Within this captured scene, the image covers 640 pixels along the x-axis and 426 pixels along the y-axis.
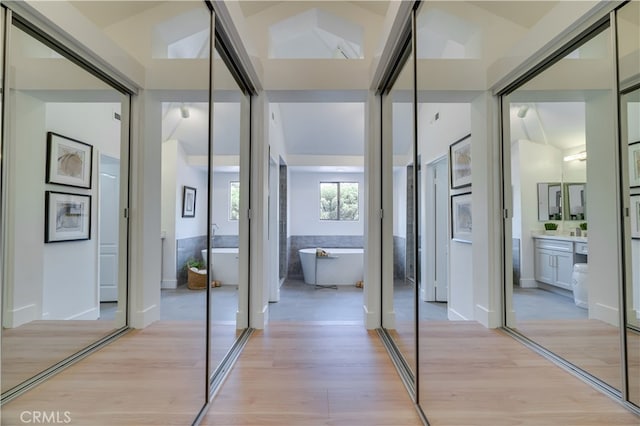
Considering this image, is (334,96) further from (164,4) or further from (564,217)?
(564,217)

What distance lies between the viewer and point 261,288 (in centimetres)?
258

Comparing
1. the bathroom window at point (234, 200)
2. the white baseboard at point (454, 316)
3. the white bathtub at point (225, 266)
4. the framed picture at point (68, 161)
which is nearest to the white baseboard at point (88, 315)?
the framed picture at point (68, 161)

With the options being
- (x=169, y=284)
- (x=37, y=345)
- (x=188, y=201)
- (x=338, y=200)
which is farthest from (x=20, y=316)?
(x=338, y=200)

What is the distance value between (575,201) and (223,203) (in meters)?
1.80

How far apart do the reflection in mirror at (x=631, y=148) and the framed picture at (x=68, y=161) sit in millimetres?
1564

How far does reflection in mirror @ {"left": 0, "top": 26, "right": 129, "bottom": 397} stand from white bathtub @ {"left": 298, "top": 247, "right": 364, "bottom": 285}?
4681 mm

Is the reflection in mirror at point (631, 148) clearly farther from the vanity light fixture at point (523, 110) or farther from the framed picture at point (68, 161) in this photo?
the framed picture at point (68, 161)

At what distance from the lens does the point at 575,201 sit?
105 cm

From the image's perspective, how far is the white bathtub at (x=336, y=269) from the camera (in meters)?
5.45

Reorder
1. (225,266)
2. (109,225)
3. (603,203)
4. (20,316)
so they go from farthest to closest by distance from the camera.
→ (225,266) < (603,203) < (109,225) < (20,316)

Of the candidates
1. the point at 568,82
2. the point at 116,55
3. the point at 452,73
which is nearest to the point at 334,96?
the point at 452,73

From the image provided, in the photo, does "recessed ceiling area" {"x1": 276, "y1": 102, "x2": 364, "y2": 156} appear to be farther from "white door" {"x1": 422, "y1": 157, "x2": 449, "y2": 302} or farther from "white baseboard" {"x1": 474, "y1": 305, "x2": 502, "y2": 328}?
"white baseboard" {"x1": 474, "y1": 305, "x2": 502, "y2": 328}

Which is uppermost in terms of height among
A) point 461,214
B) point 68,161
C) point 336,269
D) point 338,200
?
point 338,200

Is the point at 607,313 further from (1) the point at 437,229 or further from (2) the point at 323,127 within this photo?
(2) the point at 323,127
